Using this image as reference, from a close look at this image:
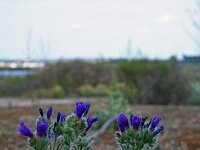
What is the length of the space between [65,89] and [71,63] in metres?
1.80

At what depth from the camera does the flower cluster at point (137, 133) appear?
2.73 meters

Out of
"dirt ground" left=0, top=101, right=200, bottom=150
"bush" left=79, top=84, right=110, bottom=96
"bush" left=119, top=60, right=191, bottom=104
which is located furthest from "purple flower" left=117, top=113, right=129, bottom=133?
"bush" left=79, top=84, right=110, bottom=96

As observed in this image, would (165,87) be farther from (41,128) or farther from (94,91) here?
(41,128)

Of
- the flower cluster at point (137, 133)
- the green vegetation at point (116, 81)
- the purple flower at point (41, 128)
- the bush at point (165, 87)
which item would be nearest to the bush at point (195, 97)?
the green vegetation at point (116, 81)

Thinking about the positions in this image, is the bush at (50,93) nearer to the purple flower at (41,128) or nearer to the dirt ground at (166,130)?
the dirt ground at (166,130)

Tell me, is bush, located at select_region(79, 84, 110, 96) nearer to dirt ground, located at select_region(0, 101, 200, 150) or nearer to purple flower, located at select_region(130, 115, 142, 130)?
dirt ground, located at select_region(0, 101, 200, 150)

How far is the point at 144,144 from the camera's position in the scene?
2.75 meters

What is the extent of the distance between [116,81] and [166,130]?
11637 millimetres

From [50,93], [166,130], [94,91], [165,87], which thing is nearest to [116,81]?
[94,91]

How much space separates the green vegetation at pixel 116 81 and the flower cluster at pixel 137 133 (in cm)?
1247

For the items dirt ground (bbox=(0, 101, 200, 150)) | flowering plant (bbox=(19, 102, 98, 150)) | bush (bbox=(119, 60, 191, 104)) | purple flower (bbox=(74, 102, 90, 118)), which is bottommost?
dirt ground (bbox=(0, 101, 200, 150))

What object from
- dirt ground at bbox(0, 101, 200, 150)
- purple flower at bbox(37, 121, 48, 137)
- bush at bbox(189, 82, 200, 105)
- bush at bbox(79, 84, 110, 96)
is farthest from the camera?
bush at bbox(79, 84, 110, 96)

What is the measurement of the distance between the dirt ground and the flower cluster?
3.80m

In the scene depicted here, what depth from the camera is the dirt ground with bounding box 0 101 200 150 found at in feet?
22.8
